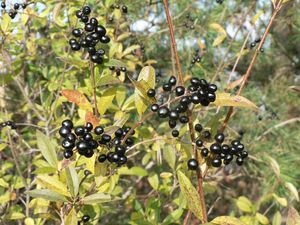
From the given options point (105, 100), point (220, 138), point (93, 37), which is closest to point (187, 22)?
point (105, 100)

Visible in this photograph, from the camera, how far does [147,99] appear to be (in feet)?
3.72

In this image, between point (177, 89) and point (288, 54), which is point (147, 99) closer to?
point (177, 89)

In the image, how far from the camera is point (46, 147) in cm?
145

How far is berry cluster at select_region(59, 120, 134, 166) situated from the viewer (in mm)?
1116

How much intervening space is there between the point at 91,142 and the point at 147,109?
46.6 inches

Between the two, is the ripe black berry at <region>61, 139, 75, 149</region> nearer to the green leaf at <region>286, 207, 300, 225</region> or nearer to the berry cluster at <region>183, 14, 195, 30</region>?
the green leaf at <region>286, 207, 300, 225</region>

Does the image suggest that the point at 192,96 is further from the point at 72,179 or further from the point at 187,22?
the point at 187,22

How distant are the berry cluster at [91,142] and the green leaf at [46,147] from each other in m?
0.25

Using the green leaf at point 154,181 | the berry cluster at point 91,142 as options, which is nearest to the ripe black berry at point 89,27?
the berry cluster at point 91,142

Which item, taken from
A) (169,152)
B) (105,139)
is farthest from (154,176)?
(105,139)

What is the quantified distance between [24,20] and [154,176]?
37.5 inches

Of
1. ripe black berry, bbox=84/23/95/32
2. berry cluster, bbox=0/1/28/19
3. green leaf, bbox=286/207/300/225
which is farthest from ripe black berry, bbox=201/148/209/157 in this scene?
berry cluster, bbox=0/1/28/19

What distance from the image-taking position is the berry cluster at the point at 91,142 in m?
1.12

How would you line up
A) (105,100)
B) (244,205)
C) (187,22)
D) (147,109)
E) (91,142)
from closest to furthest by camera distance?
(91,142)
(105,100)
(244,205)
(147,109)
(187,22)
